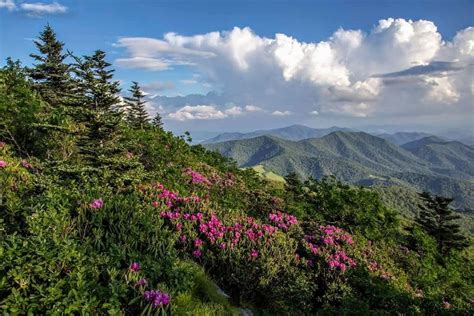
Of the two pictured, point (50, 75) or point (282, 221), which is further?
point (50, 75)

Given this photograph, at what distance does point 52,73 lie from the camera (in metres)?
31.6

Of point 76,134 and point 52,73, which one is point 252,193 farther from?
point 52,73

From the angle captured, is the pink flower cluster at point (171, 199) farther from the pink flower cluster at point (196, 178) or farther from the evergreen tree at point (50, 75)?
the evergreen tree at point (50, 75)

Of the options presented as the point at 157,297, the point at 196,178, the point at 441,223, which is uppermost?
the point at 196,178

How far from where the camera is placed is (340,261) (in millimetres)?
8094

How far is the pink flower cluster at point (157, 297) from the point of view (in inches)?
157

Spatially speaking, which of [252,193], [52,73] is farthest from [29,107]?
[52,73]

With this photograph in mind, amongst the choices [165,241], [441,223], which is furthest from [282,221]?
[441,223]

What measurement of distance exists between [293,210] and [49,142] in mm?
9095

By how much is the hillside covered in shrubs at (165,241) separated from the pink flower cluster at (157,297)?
16 millimetres

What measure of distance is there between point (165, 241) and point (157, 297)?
1844 mm

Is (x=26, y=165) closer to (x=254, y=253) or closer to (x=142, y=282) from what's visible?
(x=254, y=253)

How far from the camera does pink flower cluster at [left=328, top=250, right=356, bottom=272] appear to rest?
7676 mm

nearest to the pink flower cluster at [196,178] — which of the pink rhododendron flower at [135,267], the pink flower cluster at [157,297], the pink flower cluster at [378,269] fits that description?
Result: the pink flower cluster at [378,269]
